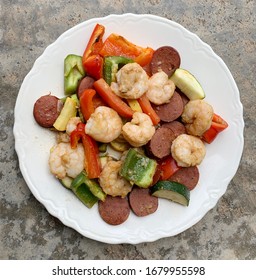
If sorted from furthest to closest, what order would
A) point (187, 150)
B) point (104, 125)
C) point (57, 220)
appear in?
point (57, 220)
point (187, 150)
point (104, 125)

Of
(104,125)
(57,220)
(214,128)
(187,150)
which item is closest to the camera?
(104,125)

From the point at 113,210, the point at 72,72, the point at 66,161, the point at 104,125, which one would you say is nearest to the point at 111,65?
the point at 72,72

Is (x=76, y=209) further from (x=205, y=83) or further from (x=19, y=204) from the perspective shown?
(x=205, y=83)

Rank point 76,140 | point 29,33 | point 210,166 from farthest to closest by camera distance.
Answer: point 29,33 < point 210,166 < point 76,140

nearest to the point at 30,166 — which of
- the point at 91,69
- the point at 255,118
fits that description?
the point at 91,69

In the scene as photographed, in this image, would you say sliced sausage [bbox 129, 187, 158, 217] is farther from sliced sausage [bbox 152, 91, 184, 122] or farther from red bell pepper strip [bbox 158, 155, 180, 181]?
sliced sausage [bbox 152, 91, 184, 122]

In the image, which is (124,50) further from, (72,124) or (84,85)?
(72,124)

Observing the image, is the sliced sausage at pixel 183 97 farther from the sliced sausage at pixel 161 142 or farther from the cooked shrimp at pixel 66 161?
the cooked shrimp at pixel 66 161

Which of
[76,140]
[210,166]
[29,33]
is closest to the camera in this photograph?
[76,140]
